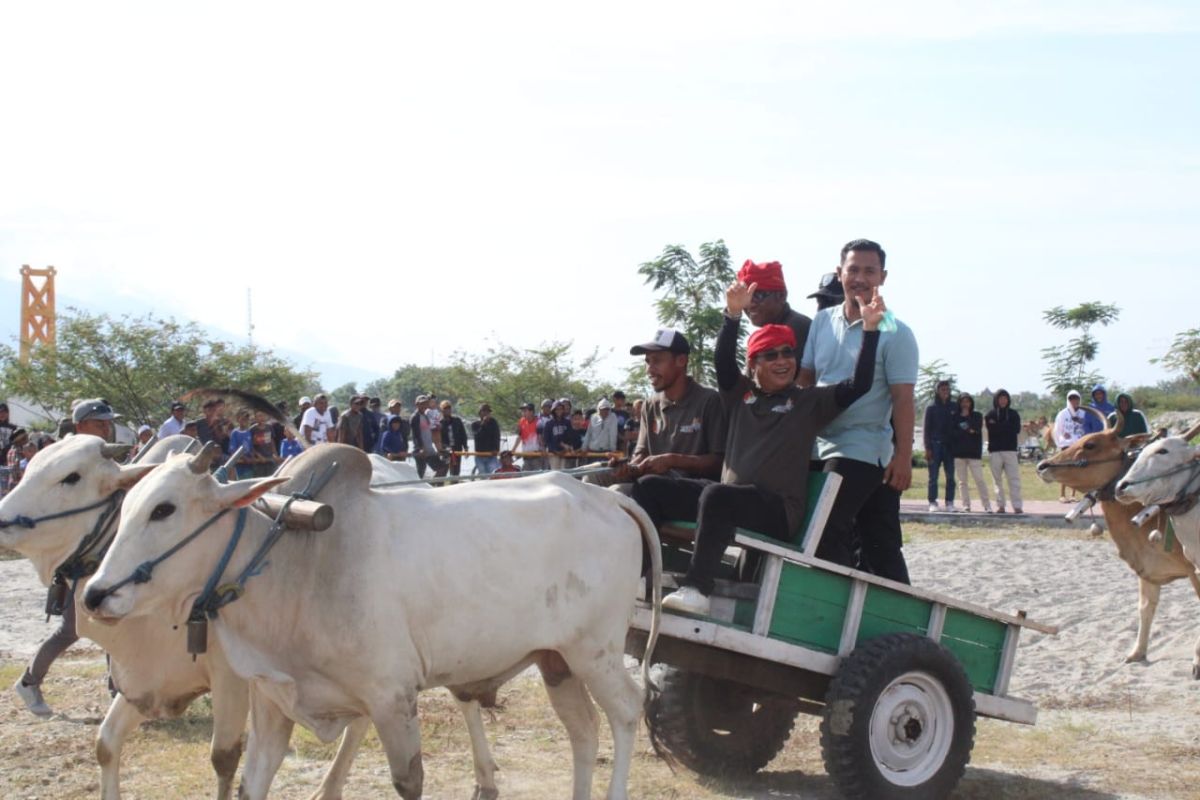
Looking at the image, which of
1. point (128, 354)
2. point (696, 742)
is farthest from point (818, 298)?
point (128, 354)

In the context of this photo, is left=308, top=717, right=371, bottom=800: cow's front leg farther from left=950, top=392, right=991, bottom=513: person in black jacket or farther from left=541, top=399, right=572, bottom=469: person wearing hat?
left=950, top=392, right=991, bottom=513: person in black jacket

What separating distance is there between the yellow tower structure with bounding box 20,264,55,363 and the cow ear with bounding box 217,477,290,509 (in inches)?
1231

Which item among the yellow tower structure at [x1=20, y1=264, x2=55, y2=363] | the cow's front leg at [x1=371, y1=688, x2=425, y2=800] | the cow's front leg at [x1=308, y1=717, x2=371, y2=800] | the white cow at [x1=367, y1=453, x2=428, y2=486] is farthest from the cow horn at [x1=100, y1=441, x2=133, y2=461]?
the yellow tower structure at [x1=20, y1=264, x2=55, y2=363]

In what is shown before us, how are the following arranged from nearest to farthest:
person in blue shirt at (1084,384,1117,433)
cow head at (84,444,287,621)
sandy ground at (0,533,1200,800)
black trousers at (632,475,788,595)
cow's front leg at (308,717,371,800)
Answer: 1. cow head at (84,444,287,621)
2. black trousers at (632,475,788,595)
3. cow's front leg at (308,717,371,800)
4. sandy ground at (0,533,1200,800)
5. person in blue shirt at (1084,384,1117,433)

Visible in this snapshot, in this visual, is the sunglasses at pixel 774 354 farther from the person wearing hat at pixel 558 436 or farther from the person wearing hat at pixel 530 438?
the person wearing hat at pixel 530 438

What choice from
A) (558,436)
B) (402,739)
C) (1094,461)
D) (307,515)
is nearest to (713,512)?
(402,739)

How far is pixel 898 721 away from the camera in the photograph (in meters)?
6.45

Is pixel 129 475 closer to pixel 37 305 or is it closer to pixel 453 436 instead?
pixel 453 436

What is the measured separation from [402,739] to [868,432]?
270cm

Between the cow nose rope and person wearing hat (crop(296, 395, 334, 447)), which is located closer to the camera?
the cow nose rope

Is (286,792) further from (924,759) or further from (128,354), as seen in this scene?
(128,354)

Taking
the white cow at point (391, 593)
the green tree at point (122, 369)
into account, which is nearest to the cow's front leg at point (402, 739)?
the white cow at point (391, 593)

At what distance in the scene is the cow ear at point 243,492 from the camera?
5.29 metres

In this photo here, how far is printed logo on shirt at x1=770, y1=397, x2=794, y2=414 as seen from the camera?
6.43 metres
